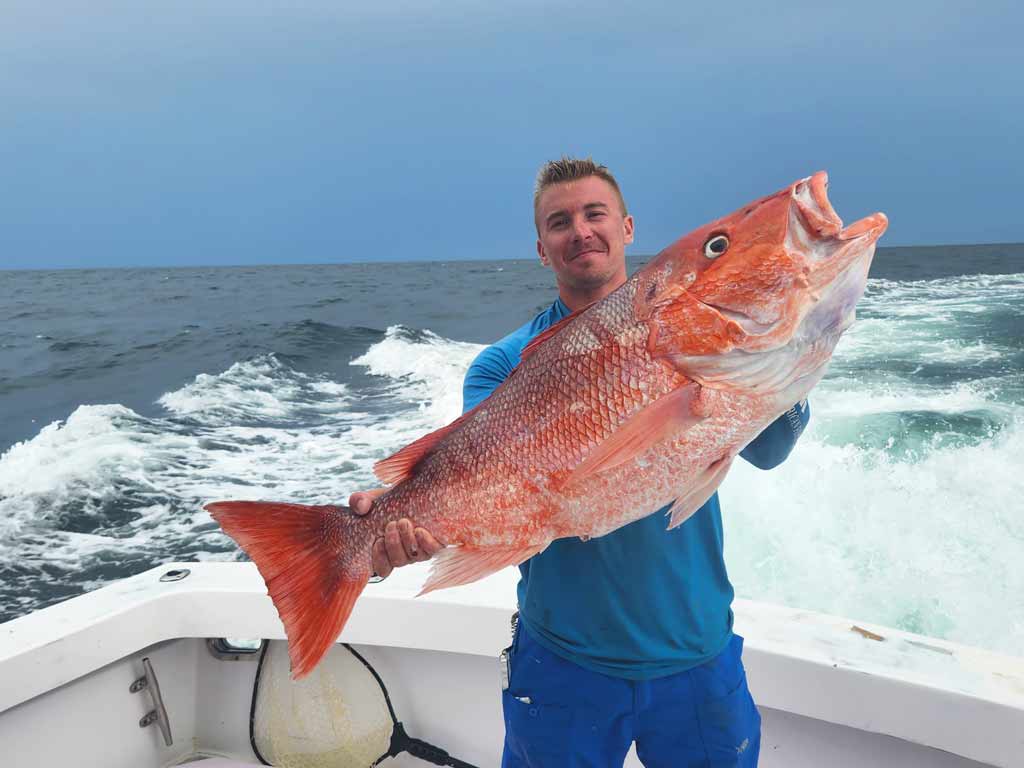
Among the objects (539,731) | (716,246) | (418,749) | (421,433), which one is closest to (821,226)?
(716,246)

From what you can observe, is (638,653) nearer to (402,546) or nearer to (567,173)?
(402,546)

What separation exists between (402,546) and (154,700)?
1.95m

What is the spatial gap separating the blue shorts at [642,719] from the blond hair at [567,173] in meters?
1.56

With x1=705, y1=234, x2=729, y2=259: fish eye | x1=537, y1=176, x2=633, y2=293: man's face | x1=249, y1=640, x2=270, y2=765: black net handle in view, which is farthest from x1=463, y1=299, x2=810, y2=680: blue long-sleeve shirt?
x1=249, y1=640, x2=270, y2=765: black net handle

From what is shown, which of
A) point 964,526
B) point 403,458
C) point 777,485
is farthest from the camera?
point 777,485

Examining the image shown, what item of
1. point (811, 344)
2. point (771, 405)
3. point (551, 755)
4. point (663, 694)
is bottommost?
point (551, 755)

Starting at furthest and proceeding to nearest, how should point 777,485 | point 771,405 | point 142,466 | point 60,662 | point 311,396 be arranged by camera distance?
point 311,396 < point 142,466 < point 777,485 < point 60,662 < point 771,405

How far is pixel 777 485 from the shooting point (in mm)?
7250

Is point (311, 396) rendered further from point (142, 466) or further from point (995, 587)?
point (995, 587)

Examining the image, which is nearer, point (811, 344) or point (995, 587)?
point (811, 344)

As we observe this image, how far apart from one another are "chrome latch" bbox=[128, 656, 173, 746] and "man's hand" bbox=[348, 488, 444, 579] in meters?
1.73

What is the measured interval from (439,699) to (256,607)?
0.86 metres

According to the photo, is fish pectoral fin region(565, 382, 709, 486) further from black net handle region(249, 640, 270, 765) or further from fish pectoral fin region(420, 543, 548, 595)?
black net handle region(249, 640, 270, 765)

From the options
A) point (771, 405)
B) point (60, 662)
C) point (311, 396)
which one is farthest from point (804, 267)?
point (311, 396)
